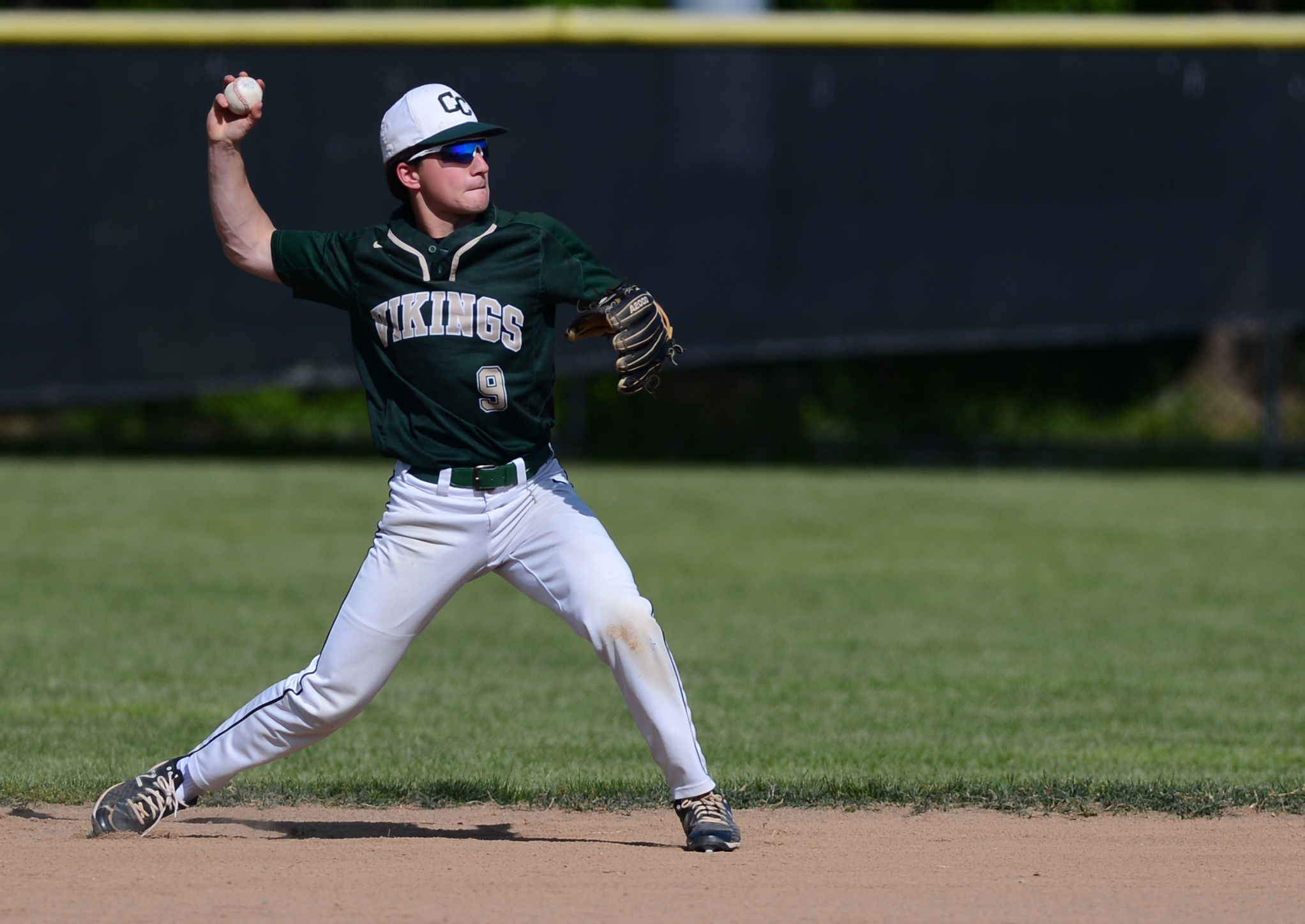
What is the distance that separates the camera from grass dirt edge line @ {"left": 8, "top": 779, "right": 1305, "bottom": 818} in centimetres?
505

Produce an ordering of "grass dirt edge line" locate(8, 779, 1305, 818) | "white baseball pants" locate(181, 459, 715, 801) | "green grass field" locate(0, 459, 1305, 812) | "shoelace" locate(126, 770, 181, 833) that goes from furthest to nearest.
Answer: "green grass field" locate(0, 459, 1305, 812)
"grass dirt edge line" locate(8, 779, 1305, 818)
"shoelace" locate(126, 770, 181, 833)
"white baseball pants" locate(181, 459, 715, 801)

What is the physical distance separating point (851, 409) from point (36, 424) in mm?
6904

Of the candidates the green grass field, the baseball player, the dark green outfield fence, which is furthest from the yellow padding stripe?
the baseball player

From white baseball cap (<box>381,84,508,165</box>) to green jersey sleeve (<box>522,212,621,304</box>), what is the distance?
27 centimetres

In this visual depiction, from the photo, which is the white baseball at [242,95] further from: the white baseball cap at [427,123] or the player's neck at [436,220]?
the player's neck at [436,220]

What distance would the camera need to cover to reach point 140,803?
4.43m

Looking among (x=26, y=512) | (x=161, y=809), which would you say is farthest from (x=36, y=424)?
→ (x=161, y=809)

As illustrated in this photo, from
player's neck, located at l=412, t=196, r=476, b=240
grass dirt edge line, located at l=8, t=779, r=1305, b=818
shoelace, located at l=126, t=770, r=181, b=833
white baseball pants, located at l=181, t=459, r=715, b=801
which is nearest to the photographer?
Result: white baseball pants, located at l=181, t=459, r=715, b=801

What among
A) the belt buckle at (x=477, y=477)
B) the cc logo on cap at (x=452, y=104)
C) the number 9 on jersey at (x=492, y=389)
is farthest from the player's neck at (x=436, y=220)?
the belt buckle at (x=477, y=477)

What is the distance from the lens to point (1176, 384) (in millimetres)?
14906

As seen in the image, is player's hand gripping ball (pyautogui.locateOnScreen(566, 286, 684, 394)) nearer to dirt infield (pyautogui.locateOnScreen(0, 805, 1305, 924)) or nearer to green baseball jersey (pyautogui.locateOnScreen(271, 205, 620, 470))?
green baseball jersey (pyautogui.locateOnScreen(271, 205, 620, 470))

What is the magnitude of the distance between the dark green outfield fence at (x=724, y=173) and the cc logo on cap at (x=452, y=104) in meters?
→ 7.77

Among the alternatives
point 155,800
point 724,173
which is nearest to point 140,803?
point 155,800

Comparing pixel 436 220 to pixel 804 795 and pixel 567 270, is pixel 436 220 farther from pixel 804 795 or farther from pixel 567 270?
pixel 804 795
